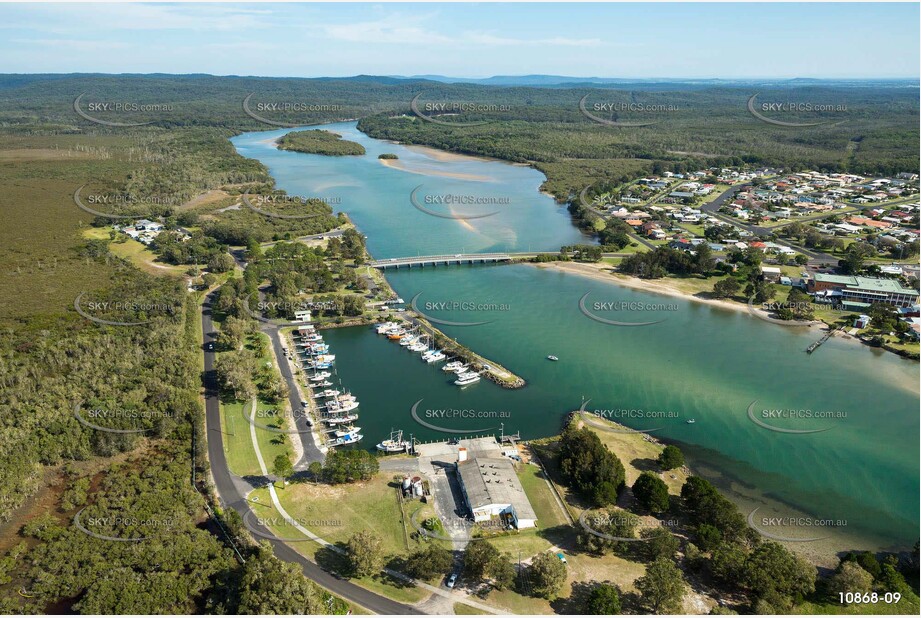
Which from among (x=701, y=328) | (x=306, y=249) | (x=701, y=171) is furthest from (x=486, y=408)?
(x=701, y=171)

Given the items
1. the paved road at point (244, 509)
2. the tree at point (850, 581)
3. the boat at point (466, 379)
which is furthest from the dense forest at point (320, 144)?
the tree at point (850, 581)

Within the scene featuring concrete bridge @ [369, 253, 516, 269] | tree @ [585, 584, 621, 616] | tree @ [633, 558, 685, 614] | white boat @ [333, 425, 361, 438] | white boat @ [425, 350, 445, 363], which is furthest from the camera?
concrete bridge @ [369, 253, 516, 269]

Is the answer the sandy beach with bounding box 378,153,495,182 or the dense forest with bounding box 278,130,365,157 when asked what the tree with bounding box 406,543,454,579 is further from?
the dense forest with bounding box 278,130,365,157

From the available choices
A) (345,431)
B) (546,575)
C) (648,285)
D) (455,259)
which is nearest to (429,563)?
(546,575)

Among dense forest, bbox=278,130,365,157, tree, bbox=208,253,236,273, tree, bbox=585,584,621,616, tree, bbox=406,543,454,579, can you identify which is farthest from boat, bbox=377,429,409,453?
dense forest, bbox=278,130,365,157

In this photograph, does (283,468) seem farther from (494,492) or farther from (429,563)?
(494,492)

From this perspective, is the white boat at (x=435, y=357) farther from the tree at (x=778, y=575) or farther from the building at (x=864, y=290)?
the building at (x=864, y=290)
